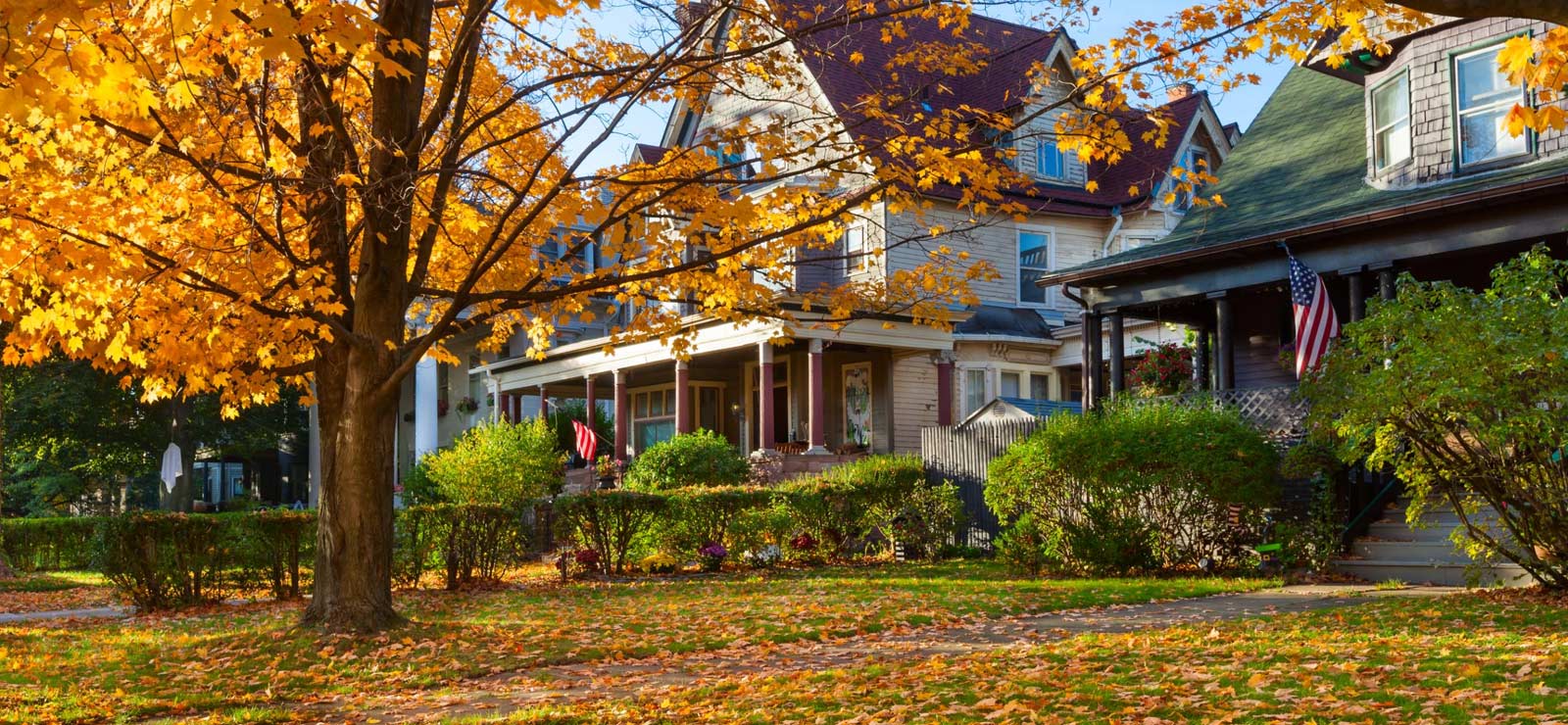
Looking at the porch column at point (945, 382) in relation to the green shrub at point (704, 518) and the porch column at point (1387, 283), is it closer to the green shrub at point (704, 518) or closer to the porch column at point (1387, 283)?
the green shrub at point (704, 518)

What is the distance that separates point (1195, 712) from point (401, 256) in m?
7.40

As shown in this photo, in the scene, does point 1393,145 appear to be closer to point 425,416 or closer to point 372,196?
point 372,196

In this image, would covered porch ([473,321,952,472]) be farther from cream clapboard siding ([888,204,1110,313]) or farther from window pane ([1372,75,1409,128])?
window pane ([1372,75,1409,128])

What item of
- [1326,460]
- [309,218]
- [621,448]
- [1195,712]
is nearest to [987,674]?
[1195,712]

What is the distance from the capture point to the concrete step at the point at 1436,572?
13.4 m

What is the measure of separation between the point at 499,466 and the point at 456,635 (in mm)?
15525

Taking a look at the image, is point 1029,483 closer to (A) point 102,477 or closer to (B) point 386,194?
(B) point 386,194

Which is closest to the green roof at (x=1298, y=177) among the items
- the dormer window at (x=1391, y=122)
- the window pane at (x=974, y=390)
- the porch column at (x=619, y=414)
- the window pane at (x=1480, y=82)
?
the dormer window at (x=1391, y=122)

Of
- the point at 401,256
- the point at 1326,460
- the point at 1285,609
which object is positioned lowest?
the point at 1285,609

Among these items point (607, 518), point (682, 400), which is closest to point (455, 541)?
point (607, 518)

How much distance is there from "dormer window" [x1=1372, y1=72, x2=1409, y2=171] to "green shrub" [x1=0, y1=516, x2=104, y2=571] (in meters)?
25.0

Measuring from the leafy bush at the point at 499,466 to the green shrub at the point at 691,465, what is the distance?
2310 millimetres

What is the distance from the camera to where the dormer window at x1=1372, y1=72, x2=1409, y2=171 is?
18938 millimetres

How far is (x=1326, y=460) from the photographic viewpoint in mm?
15758
